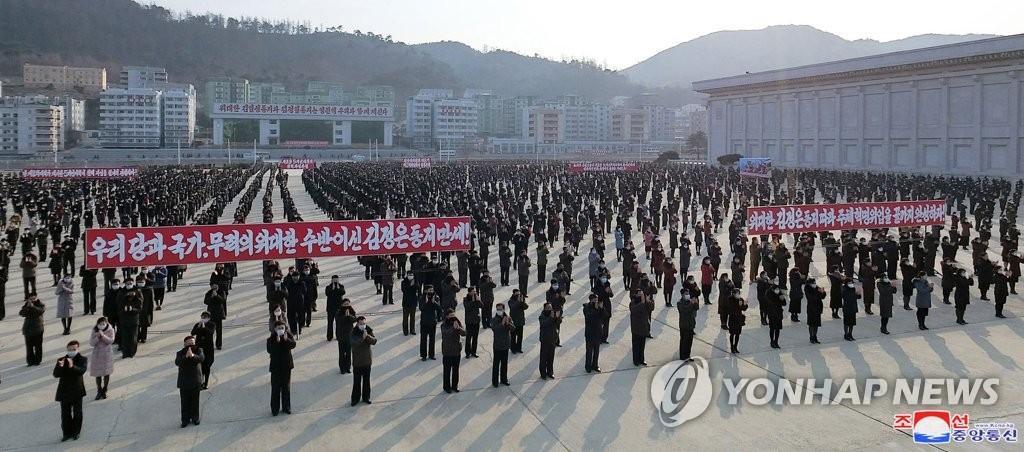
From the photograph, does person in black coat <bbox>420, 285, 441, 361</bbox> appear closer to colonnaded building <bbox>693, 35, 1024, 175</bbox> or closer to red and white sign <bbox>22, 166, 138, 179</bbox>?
red and white sign <bbox>22, 166, 138, 179</bbox>

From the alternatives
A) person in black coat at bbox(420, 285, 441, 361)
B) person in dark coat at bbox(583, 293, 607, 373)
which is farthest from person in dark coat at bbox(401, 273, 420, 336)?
person in dark coat at bbox(583, 293, 607, 373)

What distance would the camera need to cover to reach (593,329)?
985cm

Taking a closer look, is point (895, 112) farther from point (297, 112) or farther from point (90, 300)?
point (297, 112)

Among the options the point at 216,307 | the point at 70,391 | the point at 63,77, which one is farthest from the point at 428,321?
the point at 63,77

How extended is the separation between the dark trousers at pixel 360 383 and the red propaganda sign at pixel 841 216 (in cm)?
1068

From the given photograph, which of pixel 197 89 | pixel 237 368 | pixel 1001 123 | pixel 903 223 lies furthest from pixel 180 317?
pixel 197 89

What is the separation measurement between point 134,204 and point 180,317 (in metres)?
16.4

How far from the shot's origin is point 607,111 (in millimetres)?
151375

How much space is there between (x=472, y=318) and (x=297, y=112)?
102 meters

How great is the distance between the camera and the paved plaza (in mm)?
7688

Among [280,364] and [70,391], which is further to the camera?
[280,364]

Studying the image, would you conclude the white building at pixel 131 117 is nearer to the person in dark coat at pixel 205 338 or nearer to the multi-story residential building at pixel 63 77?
the multi-story residential building at pixel 63 77

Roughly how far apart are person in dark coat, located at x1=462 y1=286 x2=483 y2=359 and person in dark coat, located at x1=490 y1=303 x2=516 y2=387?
0.92m

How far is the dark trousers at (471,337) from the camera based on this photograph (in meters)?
10.5
